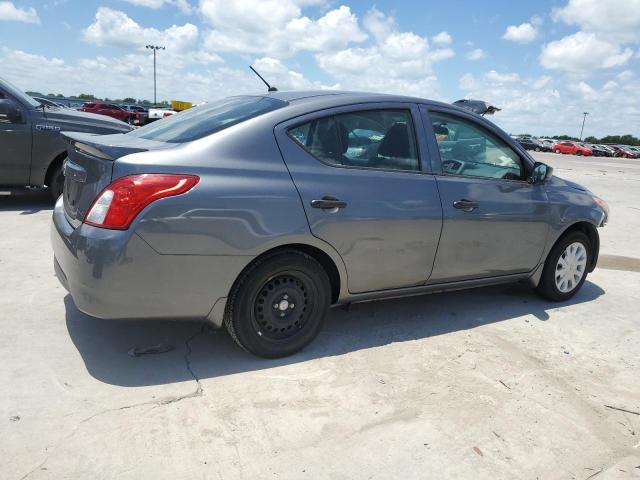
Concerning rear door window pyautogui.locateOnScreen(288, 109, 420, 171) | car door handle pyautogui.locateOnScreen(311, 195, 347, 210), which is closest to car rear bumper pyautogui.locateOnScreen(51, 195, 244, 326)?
car door handle pyautogui.locateOnScreen(311, 195, 347, 210)

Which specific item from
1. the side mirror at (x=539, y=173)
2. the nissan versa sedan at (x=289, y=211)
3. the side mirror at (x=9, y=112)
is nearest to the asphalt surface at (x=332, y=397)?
the nissan versa sedan at (x=289, y=211)

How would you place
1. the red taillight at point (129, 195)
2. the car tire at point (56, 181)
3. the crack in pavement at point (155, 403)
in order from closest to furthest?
the crack in pavement at point (155, 403), the red taillight at point (129, 195), the car tire at point (56, 181)

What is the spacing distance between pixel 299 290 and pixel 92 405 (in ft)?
4.23

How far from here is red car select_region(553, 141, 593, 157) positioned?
182 feet

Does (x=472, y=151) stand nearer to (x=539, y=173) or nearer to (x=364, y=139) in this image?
(x=539, y=173)

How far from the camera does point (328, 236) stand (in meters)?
3.21

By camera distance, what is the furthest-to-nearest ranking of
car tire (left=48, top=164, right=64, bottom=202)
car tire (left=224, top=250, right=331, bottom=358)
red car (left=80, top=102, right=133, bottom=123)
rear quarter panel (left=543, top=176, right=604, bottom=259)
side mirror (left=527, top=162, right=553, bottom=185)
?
red car (left=80, top=102, right=133, bottom=123)
car tire (left=48, top=164, right=64, bottom=202)
rear quarter panel (left=543, top=176, right=604, bottom=259)
side mirror (left=527, top=162, right=553, bottom=185)
car tire (left=224, top=250, right=331, bottom=358)

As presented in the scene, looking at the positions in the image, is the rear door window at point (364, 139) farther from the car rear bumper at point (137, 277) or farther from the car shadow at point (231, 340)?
the car shadow at point (231, 340)

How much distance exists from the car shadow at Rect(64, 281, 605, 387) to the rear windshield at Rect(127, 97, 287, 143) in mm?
1170

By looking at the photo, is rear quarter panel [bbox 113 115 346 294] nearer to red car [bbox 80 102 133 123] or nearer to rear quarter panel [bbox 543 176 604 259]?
rear quarter panel [bbox 543 176 604 259]

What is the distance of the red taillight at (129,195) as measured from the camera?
272cm

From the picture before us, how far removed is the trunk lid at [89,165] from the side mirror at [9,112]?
4062 millimetres

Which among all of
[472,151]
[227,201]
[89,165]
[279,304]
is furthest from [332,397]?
[472,151]

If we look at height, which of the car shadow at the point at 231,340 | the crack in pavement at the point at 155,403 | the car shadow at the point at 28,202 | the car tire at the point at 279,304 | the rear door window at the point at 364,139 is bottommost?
the crack in pavement at the point at 155,403
